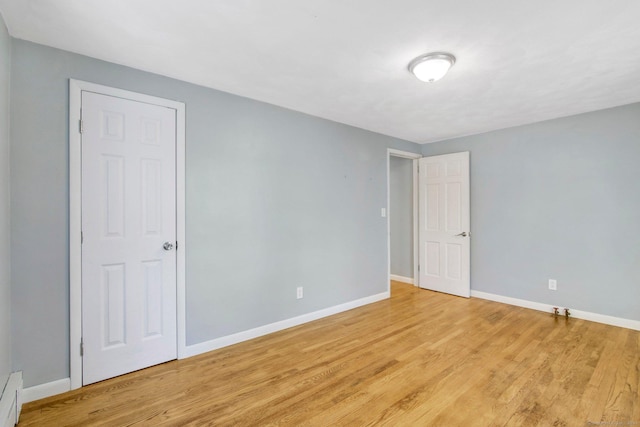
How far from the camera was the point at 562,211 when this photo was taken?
354cm

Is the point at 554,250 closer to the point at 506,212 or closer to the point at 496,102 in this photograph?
the point at 506,212

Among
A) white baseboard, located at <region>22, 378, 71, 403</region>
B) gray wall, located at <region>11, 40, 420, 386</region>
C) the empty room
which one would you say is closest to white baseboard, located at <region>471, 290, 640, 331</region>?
the empty room

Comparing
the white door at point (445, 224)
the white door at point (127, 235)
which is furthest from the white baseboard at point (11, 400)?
the white door at point (445, 224)

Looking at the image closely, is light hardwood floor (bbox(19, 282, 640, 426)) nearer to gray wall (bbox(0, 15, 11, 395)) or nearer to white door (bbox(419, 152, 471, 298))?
gray wall (bbox(0, 15, 11, 395))

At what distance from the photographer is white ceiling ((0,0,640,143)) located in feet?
5.37

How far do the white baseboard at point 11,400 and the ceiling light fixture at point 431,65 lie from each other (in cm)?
328

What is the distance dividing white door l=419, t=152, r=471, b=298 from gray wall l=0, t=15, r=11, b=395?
469 centimetres

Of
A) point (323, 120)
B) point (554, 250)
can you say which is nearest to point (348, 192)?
point (323, 120)

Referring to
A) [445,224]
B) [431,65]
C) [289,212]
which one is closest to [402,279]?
[445,224]

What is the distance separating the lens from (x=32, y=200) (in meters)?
1.94

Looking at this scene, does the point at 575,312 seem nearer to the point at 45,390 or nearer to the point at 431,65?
the point at 431,65

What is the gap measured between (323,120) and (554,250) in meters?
3.30

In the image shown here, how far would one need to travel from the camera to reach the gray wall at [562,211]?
3.15 m

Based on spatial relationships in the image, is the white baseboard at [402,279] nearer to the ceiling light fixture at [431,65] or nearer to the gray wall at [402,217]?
the gray wall at [402,217]
